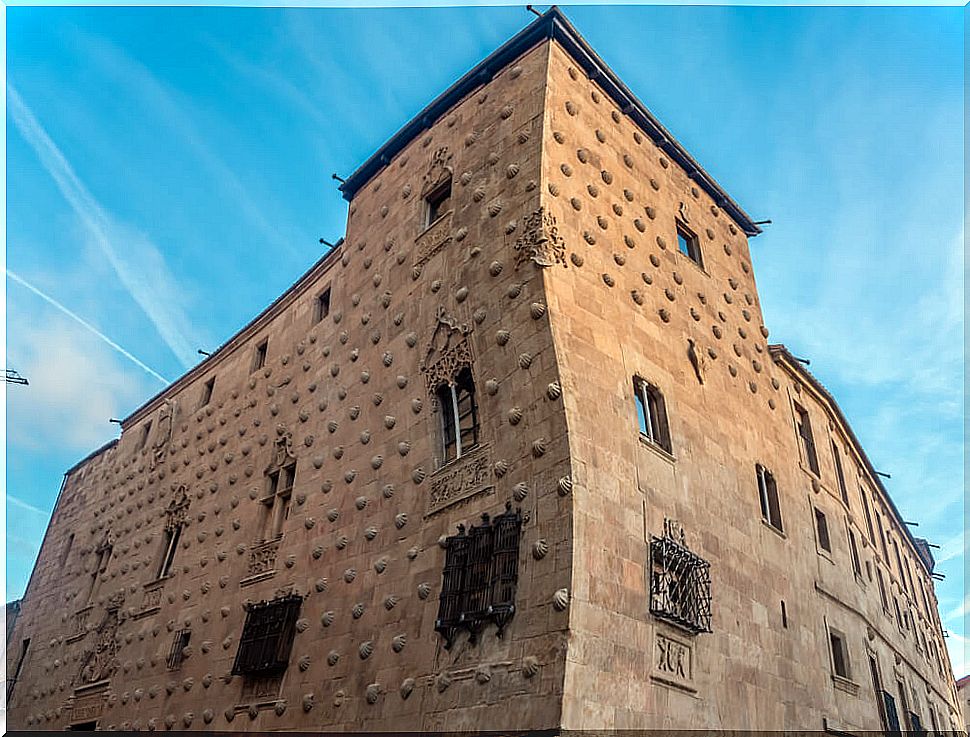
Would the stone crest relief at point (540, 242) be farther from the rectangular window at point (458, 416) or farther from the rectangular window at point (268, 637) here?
the rectangular window at point (268, 637)

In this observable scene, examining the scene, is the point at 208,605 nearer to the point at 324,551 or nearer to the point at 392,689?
→ the point at 324,551

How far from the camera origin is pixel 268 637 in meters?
11.2

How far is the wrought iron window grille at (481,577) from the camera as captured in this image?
26.1ft

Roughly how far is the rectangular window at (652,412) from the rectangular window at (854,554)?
281 inches

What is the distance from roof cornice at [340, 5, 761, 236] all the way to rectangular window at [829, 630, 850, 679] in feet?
26.1

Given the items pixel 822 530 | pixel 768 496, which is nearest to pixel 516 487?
pixel 768 496

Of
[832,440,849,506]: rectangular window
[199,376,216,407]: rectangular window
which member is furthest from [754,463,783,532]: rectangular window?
[199,376,216,407]: rectangular window

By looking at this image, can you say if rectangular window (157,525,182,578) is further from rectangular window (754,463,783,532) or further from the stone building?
rectangular window (754,463,783,532)

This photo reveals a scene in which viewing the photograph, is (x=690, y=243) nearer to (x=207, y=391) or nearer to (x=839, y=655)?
(x=839, y=655)

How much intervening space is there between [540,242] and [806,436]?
8.28 m

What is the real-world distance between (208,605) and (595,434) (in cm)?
848

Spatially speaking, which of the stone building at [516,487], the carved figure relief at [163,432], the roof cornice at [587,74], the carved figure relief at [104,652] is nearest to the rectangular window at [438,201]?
the stone building at [516,487]

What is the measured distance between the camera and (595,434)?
28.4 feet

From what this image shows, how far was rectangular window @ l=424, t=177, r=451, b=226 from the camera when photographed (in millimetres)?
12305
